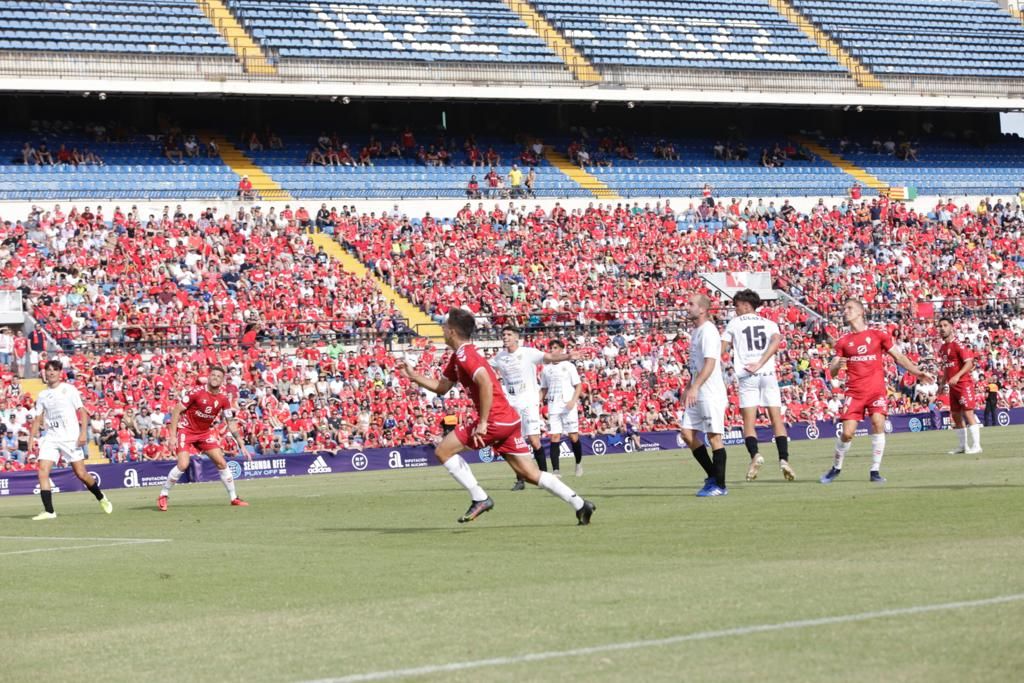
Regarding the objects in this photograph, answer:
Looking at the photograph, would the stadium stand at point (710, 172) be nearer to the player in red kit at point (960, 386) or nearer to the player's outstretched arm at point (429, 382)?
the player in red kit at point (960, 386)

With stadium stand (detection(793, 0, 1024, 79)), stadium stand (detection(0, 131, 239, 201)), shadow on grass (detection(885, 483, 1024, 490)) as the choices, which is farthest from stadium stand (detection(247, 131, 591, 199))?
shadow on grass (detection(885, 483, 1024, 490))

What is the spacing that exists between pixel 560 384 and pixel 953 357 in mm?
6866

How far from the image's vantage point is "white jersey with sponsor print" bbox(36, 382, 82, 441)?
73.9 feet

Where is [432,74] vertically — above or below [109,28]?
below

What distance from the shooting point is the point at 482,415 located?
1461 centimetres

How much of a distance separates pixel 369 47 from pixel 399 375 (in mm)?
18270

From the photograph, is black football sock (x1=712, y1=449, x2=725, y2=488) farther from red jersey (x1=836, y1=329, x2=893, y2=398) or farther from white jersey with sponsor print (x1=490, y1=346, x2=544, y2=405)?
white jersey with sponsor print (x1=490, y1=346, x2=544, y2=405)

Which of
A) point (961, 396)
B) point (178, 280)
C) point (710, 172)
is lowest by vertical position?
point (961, 396)

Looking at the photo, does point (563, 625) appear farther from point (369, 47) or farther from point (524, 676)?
point (369, 47)

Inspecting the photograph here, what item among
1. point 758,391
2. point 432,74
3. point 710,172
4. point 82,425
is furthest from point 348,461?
point 710,172

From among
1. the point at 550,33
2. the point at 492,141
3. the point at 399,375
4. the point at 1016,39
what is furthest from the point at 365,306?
the point at 1016,39

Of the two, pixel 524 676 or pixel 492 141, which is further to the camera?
pixel 492 141

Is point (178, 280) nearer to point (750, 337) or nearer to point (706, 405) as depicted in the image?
point (750, 337)

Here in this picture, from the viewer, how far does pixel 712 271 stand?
50.8 metres
